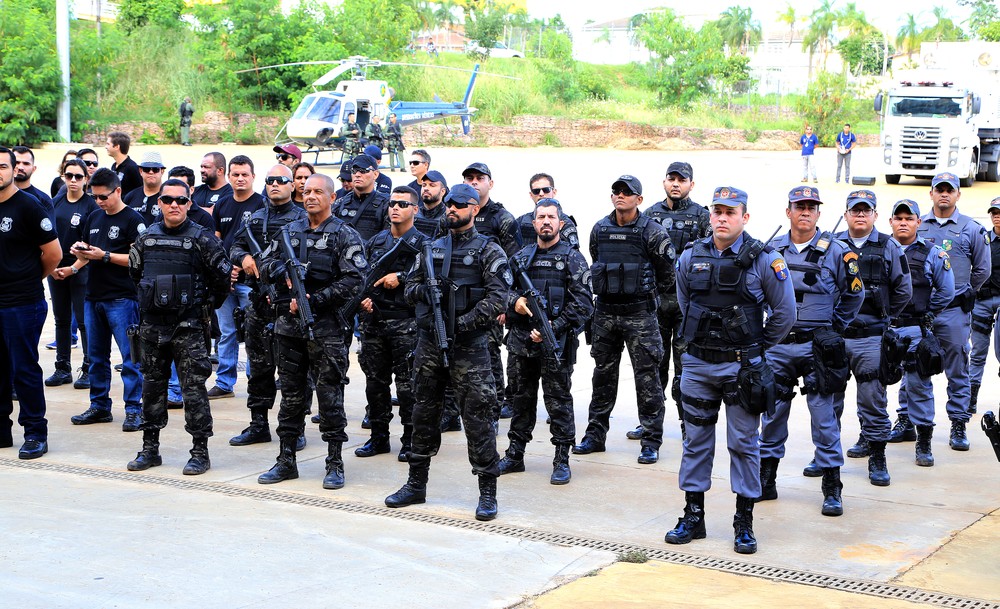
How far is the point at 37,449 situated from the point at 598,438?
4.04 meters

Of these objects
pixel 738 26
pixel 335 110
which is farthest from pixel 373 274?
pixel 738 26

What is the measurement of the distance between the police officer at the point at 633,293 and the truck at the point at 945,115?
83.1ft

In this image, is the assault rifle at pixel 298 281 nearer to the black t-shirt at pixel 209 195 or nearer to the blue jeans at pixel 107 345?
the blue jeans at pixel 107 345

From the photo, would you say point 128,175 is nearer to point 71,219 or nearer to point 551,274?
point 71,219

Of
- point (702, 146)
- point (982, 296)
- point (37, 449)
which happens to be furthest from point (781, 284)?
point (702, 146)

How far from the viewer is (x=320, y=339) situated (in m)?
7.24

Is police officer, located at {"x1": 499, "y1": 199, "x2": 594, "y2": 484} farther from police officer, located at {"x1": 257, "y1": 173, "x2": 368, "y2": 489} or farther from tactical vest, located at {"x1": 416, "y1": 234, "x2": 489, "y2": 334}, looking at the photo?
police officer, located at {"x1": 257, "y1": 173, "x2": 368, "y2": 489}

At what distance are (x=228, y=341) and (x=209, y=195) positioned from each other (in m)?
1.35

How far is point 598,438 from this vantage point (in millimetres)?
8234

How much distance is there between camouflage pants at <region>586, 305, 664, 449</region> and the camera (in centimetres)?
785

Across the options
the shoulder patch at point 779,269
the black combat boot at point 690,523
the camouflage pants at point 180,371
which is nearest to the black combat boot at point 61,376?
the camouflage pants at point 180,371

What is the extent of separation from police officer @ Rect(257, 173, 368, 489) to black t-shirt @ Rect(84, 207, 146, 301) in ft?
6.65

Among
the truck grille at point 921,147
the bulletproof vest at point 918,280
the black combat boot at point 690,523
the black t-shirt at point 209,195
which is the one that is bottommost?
the black combat boot at point 690,523

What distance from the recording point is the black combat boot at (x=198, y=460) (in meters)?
7.45
